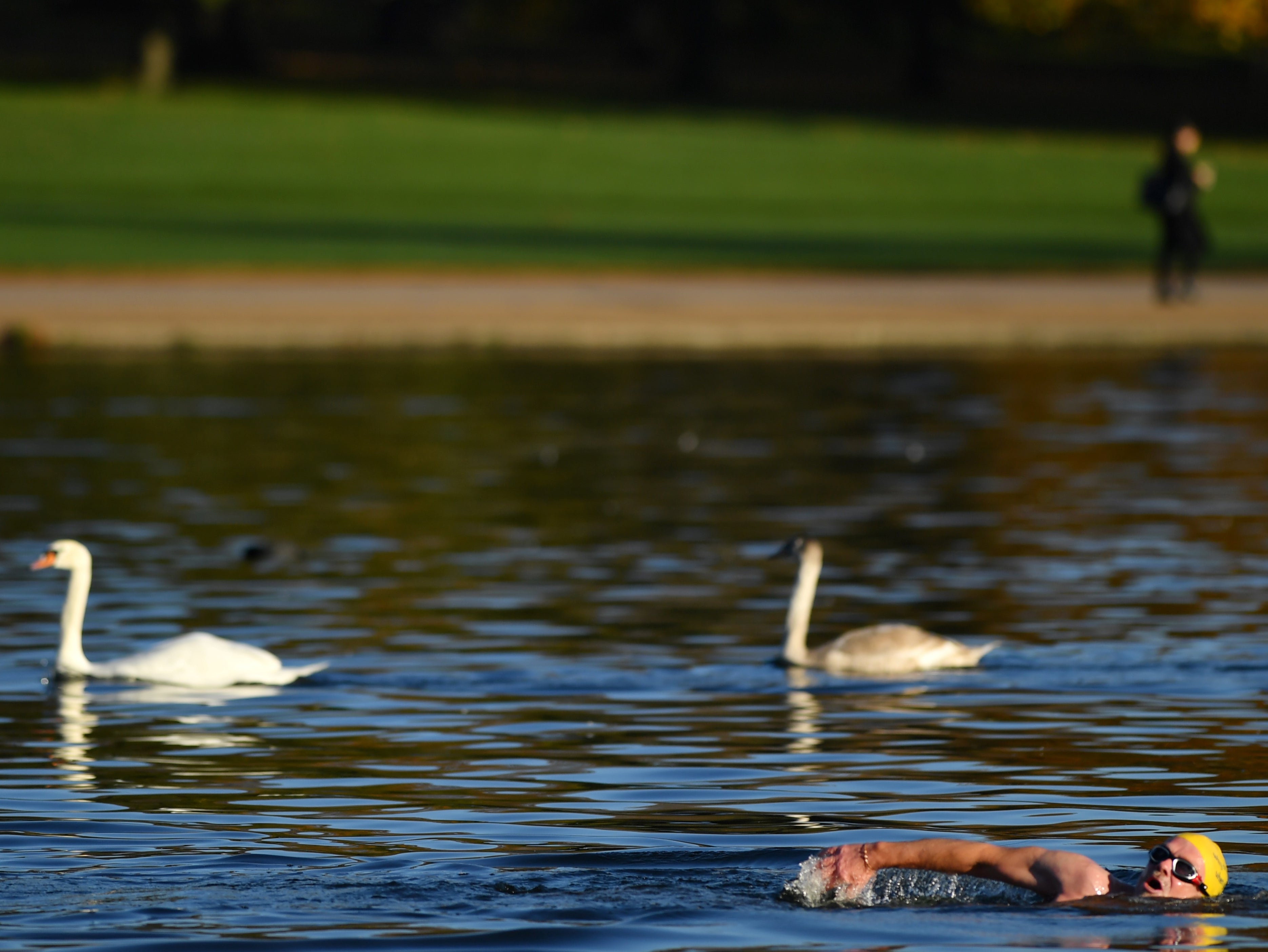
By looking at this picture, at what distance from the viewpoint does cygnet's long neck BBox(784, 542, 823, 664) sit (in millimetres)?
13430

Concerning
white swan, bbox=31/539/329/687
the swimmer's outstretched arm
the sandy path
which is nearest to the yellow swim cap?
the swimmer's outstretched arm

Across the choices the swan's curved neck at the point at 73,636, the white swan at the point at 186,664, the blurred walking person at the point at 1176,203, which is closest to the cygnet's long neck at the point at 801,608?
the white swan at the point at 186,664

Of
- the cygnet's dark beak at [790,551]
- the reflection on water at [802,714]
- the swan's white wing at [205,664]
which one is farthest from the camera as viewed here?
the cygnet's dark beak at [790,551]

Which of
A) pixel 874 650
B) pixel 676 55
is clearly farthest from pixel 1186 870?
pixel 676 55

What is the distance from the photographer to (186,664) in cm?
1277

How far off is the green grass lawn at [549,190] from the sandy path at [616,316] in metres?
5.08

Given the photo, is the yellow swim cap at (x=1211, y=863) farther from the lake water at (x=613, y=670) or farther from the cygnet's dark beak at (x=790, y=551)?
the cygnet's dark beak at (x=790, y=551)

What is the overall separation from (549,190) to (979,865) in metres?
50.1

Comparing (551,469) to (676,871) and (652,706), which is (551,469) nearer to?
(652,706)

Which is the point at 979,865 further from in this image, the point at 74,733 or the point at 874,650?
the point at 74,733

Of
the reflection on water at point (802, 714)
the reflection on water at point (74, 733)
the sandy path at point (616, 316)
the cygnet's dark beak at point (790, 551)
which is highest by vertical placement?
the sandy path at point (616, 316)

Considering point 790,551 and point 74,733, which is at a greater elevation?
point 790,551

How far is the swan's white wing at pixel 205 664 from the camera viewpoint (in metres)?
→ 12.7

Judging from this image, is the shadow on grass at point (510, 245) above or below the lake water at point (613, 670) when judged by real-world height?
above
